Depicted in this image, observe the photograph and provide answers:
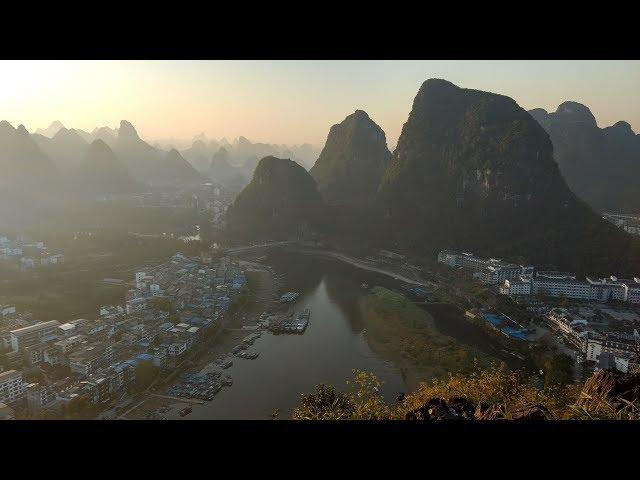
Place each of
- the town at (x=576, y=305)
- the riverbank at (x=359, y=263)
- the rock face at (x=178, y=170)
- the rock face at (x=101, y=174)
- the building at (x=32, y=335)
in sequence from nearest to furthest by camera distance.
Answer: the building at (x=32, y=335) → the town at (x=576, y=305) → the riverbank at (x=359, y=263) → the rock face at (x=101, y=174) → the rock face at (x=178, y=170)

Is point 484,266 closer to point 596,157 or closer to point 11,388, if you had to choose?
point 11,388

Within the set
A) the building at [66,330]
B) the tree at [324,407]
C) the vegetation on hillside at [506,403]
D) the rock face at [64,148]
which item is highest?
the rock face at [64,148]

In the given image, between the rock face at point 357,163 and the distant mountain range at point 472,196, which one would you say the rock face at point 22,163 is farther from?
the rock face at point 357,163

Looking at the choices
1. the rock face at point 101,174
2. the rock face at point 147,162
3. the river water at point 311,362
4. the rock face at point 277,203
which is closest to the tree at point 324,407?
the river water at point 311,362

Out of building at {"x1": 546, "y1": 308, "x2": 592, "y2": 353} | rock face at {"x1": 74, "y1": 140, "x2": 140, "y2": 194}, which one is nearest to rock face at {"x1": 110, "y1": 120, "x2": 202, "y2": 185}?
rock face at {"x1": 74, "y1": 140, "x2": 140, "y2": 194}

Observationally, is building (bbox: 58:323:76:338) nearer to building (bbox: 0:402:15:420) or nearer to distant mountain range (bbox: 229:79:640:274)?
building (bbox: 0:402:15:420)
